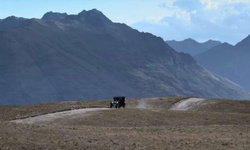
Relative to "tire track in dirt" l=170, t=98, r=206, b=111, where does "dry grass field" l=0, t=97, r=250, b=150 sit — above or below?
below

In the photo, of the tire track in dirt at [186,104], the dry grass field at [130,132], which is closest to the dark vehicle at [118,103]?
the tire track in dirt at [186,104]

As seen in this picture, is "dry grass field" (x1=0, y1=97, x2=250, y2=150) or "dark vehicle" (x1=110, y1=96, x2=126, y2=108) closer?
"dry grass field" (x1=0, y1=97, x2=250, y2=150)

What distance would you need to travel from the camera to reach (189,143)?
35812 millimetres

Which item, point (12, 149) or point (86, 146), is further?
point (86, 146)

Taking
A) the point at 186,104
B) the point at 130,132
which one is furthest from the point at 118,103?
the point at 130,132

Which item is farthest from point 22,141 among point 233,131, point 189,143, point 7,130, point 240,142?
point 233,131

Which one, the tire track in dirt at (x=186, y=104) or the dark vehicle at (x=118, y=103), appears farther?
the tire track in dirt at (x=186, y=104)

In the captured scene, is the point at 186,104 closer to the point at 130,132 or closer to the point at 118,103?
the point at 118,103

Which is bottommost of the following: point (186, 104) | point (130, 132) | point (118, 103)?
point (130, 132)

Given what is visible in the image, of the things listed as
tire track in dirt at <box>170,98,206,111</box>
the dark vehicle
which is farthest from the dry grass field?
tire track in dirt at <box>170,98,206,111</box>

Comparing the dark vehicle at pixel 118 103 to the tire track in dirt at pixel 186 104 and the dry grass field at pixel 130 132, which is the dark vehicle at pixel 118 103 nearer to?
the tire track in dirt at pixel 186 104

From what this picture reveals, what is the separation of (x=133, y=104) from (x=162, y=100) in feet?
22.0

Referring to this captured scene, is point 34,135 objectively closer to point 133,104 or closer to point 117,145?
point 117,145

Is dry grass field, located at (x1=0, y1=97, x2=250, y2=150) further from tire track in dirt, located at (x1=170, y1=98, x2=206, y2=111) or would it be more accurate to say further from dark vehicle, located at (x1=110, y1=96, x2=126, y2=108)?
tire track in dirt, located at (x1=170, y1=98, x2=206, y2=111)
